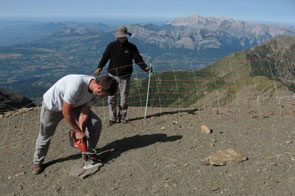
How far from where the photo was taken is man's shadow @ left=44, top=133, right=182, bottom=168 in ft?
20.3

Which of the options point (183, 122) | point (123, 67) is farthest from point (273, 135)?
point (123, 67)

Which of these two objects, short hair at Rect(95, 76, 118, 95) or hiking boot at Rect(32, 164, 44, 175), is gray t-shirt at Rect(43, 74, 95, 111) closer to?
short hair at Rect(95, 76, 118, 95)

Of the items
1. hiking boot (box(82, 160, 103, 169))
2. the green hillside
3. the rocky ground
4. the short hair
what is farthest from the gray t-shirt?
the green hillside

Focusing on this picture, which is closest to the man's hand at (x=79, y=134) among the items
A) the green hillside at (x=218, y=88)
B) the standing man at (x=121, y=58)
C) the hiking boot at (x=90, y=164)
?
the hiking boot at (x=90, y=164)

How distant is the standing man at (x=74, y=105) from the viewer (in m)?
4.26

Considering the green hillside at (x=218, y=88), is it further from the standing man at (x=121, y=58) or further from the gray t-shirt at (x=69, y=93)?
the gray t-shirt at (x=69, y=93)

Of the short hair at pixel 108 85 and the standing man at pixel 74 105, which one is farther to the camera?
the standing man at pixel 74 105

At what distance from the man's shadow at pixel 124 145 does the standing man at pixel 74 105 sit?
2.21 ft

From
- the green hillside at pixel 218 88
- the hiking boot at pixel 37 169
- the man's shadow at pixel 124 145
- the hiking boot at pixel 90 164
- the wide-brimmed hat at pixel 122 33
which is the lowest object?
the green hillside at pixel 218 88

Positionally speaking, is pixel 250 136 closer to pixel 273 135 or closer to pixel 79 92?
pixel 273 135

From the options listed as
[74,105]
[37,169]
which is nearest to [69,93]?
[74,105]

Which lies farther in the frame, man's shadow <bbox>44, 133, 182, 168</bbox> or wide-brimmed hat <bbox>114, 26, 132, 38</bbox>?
wide-brimmed hat <bbox>114, 26, 132, 38</bbox>

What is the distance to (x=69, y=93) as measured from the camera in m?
4.26

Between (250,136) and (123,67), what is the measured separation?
4.17 metres
